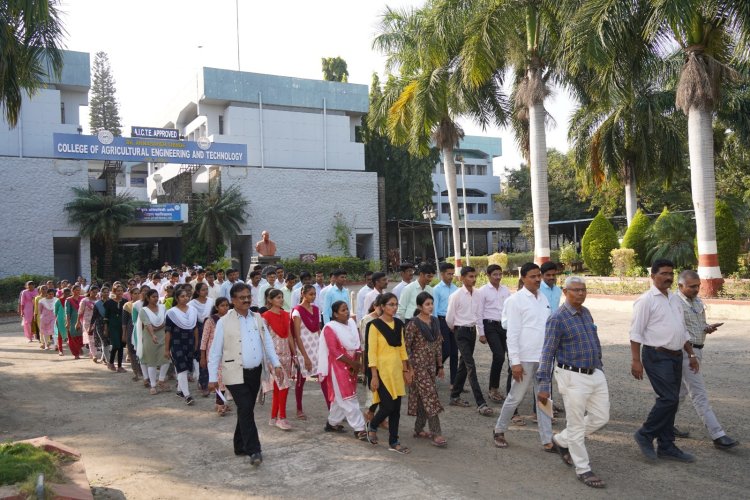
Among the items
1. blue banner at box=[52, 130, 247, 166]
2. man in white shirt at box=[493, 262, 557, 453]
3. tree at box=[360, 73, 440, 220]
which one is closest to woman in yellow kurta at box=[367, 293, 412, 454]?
man in white shirt at box=[493, 262, 557, 453]

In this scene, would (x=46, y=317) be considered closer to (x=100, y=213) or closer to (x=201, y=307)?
(x=201, y=307)

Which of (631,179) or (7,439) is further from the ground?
(631,179)

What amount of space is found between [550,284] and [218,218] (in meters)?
23.8

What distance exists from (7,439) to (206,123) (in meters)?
27.3

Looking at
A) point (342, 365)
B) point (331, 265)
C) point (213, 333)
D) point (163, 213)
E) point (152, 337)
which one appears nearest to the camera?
point (342, 365)

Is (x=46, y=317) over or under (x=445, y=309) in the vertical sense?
under

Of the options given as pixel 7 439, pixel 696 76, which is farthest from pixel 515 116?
pixel 7 439

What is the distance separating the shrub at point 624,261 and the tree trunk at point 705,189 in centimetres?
704

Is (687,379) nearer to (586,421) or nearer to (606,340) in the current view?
(586,421)

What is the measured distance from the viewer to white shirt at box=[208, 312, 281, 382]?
581 centimetres

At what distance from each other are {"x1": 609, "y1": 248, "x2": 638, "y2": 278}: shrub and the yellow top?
1792 centimetres

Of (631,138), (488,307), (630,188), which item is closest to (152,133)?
(631,138)

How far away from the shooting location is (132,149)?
27.1m

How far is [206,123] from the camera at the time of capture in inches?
1275
